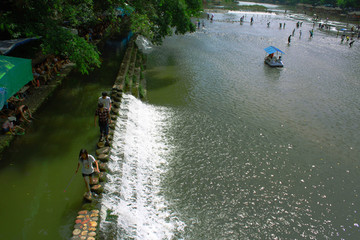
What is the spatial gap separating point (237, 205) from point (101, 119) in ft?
18.8

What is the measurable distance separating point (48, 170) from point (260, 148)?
8760 millimetres

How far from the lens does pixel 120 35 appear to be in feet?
101

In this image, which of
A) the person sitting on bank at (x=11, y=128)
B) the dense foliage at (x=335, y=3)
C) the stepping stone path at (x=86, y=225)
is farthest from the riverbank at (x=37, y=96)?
the dense foliage at (x=335, y=3)

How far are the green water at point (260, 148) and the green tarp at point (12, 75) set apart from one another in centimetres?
700

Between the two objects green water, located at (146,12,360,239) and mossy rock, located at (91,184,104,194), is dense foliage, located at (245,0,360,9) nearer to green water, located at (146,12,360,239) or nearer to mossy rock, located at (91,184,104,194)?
green water, located at (146,12,360,239)

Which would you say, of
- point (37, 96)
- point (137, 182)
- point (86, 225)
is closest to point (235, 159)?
point (137, 182)

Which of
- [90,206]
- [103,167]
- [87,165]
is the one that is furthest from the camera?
[103,167]

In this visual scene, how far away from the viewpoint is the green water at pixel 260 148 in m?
8.19

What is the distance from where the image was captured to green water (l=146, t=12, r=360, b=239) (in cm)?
819

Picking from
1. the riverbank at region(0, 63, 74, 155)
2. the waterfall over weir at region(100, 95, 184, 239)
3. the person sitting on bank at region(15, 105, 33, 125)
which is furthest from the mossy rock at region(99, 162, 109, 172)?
the person sitting on bank at region(15, 105, 33, 125)

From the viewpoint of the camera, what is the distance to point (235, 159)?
10.8m

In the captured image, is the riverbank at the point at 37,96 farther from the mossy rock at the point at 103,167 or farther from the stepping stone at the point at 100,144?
the mossy rock at the point at 103,167

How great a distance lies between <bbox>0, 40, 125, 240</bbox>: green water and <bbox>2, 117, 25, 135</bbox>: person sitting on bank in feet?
0.96

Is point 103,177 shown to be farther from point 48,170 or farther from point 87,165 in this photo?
point 48,170
